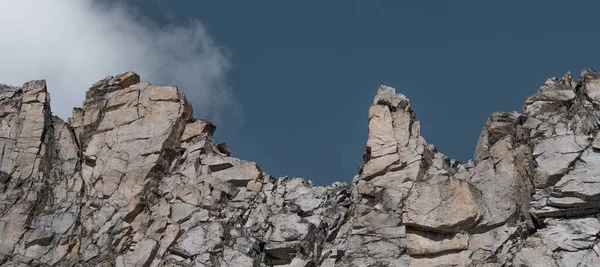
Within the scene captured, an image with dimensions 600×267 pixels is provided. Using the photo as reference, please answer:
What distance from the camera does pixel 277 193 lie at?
2891 inches

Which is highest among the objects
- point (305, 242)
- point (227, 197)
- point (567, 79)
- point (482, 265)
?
point (567, 79)

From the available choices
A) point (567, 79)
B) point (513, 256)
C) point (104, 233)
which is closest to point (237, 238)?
point (104, 233)

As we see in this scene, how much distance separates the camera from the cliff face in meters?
61.2

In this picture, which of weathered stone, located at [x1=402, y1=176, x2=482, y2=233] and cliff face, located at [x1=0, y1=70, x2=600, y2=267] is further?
weathered stone, located at [x1=402, y1=176, x2=482, y2=233]

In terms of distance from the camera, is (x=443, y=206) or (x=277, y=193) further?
(x=277, y=193)

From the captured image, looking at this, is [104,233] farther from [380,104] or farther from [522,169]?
[522,169]

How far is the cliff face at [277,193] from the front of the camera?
201 feet

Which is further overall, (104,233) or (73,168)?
(73,168)

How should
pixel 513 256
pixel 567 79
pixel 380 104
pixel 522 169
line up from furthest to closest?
pixel 380 104, pixel 567 79, pixel 522 169, pixel 513 256

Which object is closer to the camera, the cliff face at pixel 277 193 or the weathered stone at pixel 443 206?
the cliff face at pixel 277 193

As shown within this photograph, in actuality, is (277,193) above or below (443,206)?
above

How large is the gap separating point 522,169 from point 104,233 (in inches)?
1159

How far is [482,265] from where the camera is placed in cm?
5988

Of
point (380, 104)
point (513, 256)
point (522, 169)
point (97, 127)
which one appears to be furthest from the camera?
point (97, 127)
